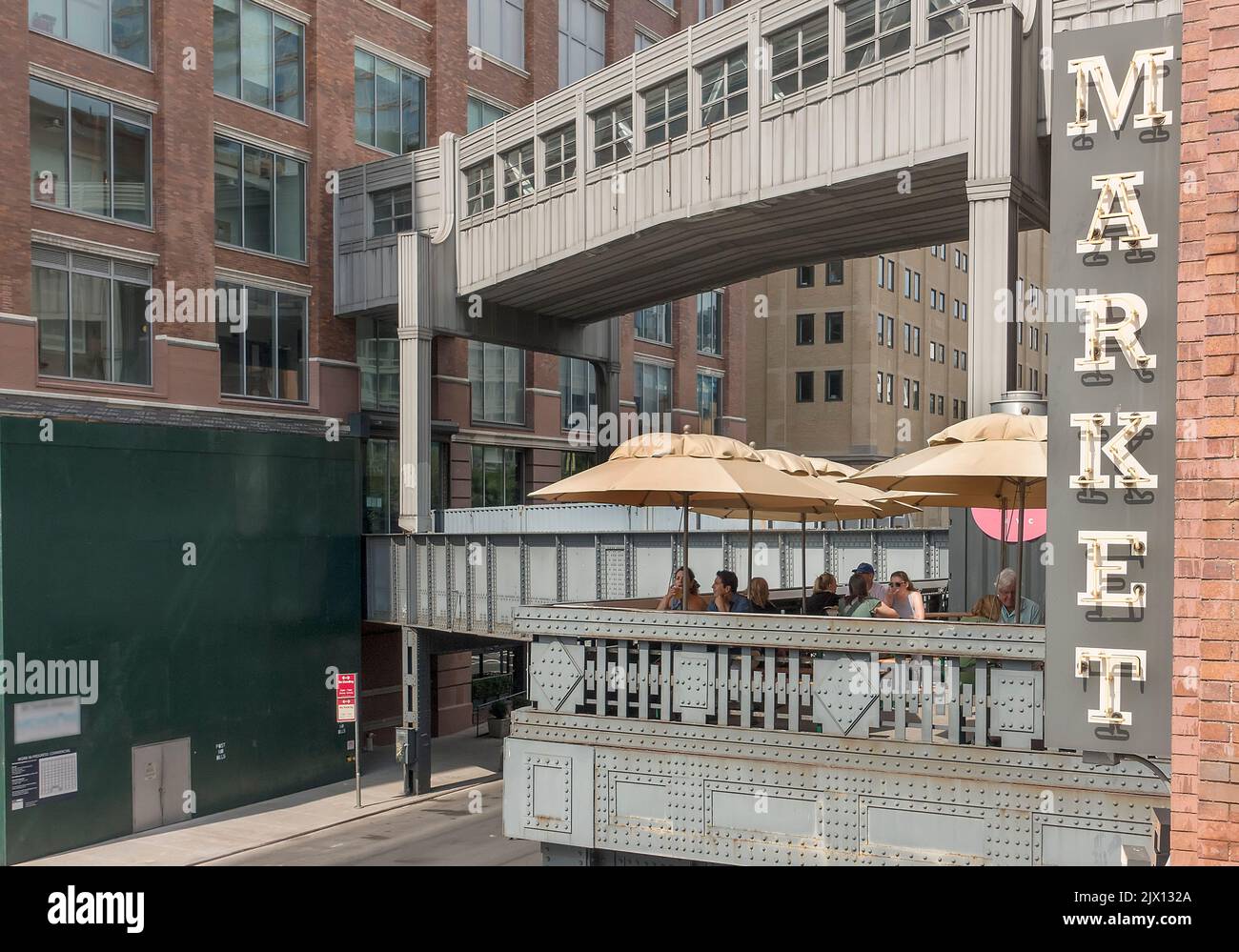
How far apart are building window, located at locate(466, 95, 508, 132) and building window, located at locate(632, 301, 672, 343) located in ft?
32.7

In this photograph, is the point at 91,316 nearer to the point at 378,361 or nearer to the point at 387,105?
the point at 378,361

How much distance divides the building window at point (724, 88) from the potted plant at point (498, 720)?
20813mm

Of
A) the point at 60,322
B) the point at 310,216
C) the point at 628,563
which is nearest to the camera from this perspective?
the point at 628,563

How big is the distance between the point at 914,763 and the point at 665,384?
4108 cm

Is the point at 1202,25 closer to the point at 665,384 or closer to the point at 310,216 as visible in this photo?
the point at 310,216

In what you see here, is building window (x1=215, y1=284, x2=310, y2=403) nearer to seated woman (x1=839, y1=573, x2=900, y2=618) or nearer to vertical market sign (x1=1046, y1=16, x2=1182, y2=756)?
seated woman (x1=839, y1=573, x2=900, y2=618)

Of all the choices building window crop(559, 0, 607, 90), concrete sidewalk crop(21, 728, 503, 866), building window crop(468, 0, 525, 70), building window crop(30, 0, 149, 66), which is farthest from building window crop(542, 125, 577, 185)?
concrete sidewalk crop(21, 728, 503, 866)

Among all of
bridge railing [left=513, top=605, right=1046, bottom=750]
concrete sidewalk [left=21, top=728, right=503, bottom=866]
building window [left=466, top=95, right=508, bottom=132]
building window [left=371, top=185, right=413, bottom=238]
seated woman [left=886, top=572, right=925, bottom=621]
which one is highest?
building window [left=466, top=95, right=508, bottom=132]

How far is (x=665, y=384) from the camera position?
164 feet

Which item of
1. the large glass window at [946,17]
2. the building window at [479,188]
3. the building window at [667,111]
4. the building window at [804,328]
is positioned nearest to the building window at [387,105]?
the building window at [479,188]

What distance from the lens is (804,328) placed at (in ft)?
213

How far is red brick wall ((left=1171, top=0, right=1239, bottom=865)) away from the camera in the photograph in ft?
18.9

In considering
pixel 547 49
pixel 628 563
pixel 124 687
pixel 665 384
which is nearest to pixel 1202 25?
pixel 628 563

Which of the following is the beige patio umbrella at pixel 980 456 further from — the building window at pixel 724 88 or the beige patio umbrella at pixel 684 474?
the building window at pixel 724 88
